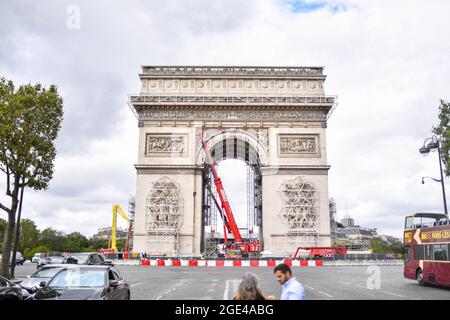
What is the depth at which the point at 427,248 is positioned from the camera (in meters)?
20.2

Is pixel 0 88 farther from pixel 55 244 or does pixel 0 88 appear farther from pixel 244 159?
pixel 55 244

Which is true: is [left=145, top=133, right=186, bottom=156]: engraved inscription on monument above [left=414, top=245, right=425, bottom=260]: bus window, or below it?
above

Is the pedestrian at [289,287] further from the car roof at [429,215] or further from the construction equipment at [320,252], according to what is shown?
the construction equipment at [320,252]

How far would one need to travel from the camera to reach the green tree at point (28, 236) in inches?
3401

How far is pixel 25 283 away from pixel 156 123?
31489 millimetres

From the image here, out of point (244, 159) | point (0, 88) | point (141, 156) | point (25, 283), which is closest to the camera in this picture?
point (25, 283)

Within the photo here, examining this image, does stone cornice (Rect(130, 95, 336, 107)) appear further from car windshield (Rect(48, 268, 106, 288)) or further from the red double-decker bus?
car windshield (Rect(48, 268, 106, 288))

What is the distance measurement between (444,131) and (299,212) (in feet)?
65.1

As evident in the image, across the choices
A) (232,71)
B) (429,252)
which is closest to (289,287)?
(429,252)

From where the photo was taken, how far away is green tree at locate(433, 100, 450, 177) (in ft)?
78.5

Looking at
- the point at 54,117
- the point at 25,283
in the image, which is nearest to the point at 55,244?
the point at 54,117

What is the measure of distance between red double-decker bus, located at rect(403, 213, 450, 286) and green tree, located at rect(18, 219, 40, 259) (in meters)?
79.2

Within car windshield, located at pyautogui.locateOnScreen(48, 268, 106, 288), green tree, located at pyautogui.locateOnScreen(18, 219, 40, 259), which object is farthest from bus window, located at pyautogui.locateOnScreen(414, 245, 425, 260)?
green tree, located at pyautogui.locateOnScreen(18, 219, 40, 259)

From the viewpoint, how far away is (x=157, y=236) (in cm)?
4153
